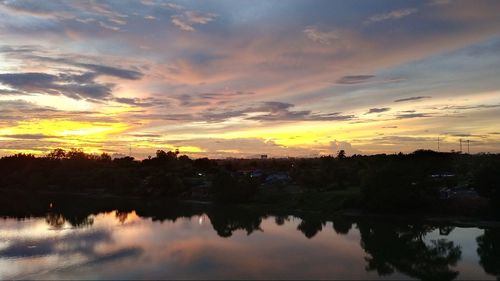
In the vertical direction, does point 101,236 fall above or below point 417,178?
below

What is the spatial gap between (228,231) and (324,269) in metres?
17.0

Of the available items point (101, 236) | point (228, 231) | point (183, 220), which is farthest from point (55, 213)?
point (228, 231)

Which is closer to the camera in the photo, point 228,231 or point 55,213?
point 228,231

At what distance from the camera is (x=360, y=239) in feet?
122

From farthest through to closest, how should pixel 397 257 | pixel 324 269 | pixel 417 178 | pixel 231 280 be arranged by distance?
pixel 417 178, pixel 397 257, pixel 324 269, pixel 231 280

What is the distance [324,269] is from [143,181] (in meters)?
60.3

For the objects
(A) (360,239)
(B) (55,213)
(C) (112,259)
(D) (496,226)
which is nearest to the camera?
(C) (112,259)

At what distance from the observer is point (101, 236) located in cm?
3806

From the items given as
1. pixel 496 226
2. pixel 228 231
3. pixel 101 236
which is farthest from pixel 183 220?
pixel 496 226

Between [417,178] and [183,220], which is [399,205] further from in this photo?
[183,220]

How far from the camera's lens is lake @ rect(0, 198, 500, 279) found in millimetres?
25344

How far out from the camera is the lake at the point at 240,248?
25.3 metres

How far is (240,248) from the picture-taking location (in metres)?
33.4

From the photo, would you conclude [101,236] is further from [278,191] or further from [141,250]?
[278,191]
